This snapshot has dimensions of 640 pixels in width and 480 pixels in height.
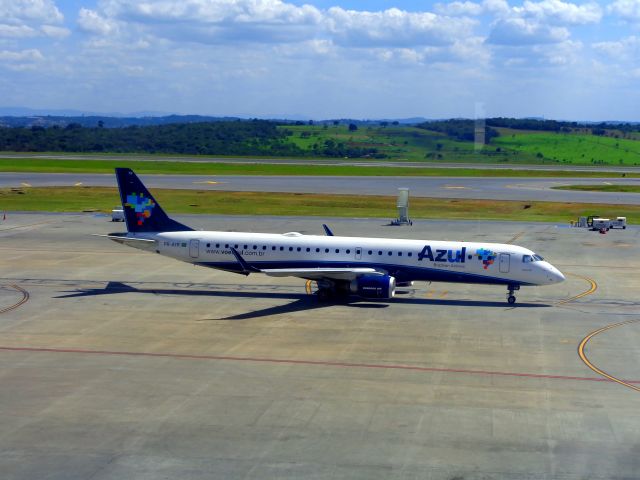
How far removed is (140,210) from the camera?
52094mm

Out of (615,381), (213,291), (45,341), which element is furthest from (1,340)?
(615,381)

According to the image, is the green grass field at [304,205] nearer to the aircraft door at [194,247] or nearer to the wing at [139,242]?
the wing at [139,242]

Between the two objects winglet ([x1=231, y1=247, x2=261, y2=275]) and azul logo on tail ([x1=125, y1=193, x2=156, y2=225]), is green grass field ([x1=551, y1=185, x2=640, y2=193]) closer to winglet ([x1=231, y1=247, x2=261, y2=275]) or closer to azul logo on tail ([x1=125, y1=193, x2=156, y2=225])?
winglet ([x1=231, y1=247, x2=261, y2=275])

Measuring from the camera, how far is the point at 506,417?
28.4 metres

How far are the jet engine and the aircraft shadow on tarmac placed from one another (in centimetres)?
76

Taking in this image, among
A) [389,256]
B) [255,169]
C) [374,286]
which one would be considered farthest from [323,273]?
[255,169]

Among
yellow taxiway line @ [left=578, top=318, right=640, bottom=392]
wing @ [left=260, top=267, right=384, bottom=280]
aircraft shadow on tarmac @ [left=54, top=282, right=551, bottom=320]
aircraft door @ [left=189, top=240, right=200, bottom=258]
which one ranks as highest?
aircraft door @ [left=189, top=240, right=200, bottom=258]

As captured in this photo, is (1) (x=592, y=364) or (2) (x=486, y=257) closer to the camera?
(1) (x=592, y=364)

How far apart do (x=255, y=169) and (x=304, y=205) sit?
199 feet

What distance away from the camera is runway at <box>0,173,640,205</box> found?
115 meters

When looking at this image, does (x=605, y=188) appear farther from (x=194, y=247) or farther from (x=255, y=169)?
(x=194, y=247)

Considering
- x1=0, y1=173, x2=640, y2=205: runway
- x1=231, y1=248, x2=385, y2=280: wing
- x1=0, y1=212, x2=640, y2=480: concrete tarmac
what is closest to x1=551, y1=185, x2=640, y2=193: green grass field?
x1=0, y1=173, x2=640, y2=205: runway

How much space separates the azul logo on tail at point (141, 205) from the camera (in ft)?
171

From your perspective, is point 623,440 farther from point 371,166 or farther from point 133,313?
point 371,166
